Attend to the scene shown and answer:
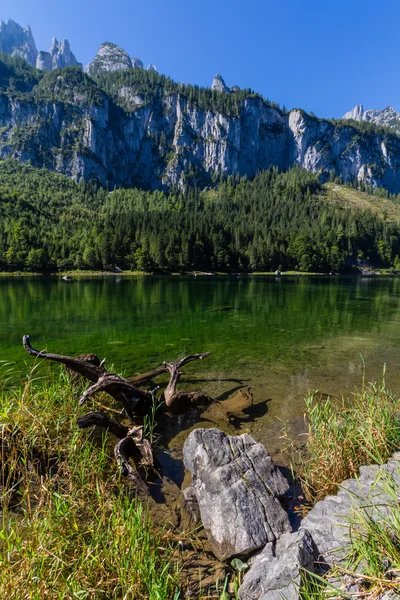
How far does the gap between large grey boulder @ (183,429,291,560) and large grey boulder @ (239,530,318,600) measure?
1.83ft

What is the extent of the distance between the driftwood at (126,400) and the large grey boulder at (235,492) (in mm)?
1325

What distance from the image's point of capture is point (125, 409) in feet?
33.1

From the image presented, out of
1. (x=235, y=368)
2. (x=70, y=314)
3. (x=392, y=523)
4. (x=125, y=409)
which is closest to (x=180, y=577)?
(x=392, y=523)

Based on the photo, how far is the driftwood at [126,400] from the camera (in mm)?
7461

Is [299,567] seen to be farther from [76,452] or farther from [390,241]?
[390,241]

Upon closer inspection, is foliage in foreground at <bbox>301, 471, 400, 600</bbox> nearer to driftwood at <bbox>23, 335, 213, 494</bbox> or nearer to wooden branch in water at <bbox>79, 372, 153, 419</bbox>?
driftwood at <bbox>23, 335, 213, 494</bbox>

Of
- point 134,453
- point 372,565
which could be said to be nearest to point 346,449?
point 372,565

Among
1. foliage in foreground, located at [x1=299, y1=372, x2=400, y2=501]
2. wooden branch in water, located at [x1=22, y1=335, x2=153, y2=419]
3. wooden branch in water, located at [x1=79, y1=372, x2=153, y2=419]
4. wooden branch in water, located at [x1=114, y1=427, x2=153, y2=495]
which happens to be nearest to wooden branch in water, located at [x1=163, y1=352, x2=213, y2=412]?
wooden branch in water, located at [x1=79, y1=372, x2=153, y2=419]

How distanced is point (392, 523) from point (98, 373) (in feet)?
27.8

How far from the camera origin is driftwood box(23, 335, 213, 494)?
7.46 m

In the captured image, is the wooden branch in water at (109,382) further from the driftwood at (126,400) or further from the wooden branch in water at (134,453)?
the wooden branch in water at (134,453)

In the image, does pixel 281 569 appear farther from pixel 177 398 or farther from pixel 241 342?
pixel 241 342

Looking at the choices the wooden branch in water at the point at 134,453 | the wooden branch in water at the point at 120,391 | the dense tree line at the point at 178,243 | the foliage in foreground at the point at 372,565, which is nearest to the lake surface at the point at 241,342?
the wooden branch in water at the point at 120,391

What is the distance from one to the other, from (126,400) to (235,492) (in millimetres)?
5050
